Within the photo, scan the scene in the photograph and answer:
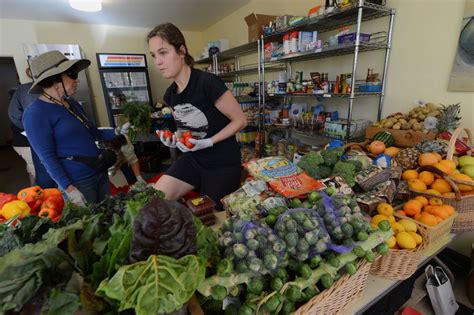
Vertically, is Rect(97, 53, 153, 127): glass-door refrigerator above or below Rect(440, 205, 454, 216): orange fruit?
above

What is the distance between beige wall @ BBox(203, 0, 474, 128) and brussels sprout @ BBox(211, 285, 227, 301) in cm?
215

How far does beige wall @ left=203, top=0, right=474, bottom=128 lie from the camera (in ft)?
5.71

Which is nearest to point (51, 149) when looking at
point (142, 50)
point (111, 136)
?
point (111, 136)

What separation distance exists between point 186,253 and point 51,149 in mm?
1354

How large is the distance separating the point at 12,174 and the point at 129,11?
3.91 m

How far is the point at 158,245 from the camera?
0.48 m

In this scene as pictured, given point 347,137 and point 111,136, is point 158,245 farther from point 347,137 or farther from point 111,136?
point 347,137

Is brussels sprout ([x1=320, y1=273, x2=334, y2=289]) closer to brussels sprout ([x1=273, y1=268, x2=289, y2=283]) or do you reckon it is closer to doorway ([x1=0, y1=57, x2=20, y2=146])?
brussels sprout ([x1=273, y1=268, x2=289, y2=283])

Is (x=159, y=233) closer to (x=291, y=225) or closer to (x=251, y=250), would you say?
(x=251, y=250)

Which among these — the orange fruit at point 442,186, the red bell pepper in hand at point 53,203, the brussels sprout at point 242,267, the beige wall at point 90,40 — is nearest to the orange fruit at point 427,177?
the orange fruit at point 442,186

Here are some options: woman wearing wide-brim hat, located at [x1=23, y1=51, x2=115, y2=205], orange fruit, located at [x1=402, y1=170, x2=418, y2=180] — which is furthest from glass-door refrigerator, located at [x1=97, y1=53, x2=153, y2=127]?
orange fruit, located at [x1=402, y1=170, x2=418, y2=180]

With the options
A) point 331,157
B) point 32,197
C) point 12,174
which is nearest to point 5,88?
point 12,174

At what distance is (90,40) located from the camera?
15.4ft

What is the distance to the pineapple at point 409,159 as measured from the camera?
1.35 m
